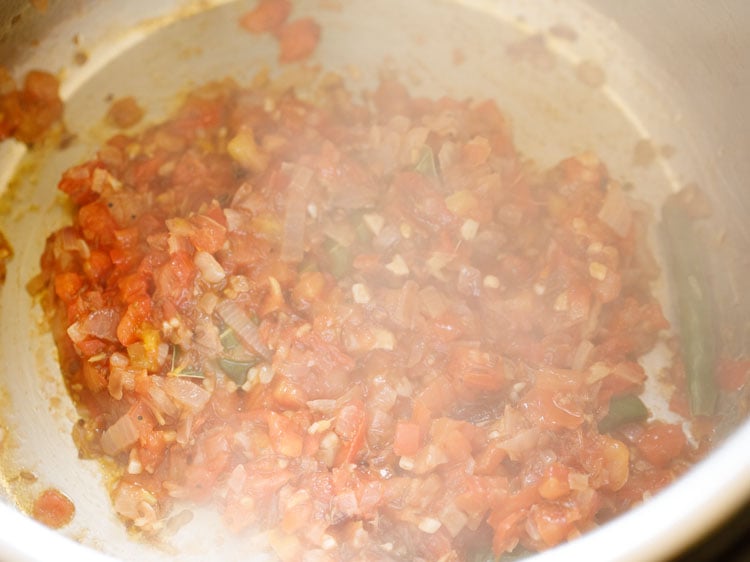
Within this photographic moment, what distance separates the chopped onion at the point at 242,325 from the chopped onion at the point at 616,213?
1.54 metres

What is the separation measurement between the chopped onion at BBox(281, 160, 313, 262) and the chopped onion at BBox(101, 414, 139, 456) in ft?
2.86

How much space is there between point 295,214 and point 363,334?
0.60 metres

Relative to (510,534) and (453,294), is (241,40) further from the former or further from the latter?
(510,534)

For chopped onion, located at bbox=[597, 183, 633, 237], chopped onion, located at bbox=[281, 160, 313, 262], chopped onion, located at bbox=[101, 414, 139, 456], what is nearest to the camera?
chopped onion, located at bbox=[101, 414, 139, 456]

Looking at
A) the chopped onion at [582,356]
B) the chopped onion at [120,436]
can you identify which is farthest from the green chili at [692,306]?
the chopped onion at [120,436]

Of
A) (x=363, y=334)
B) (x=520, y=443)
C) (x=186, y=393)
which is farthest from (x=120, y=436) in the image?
(x=520, y=443)

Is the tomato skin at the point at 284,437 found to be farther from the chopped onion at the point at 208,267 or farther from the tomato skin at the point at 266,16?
the tomato skin at the point at 266,16

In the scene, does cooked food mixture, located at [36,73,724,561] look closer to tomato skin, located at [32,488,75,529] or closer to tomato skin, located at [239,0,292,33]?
tomato skin, located at [32,488,75,529]

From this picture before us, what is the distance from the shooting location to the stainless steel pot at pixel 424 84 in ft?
9.35

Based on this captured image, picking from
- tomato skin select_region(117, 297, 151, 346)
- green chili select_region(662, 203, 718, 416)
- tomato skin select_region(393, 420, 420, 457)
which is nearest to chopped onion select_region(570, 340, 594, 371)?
green chili select_region(662, 203, 718, 416)

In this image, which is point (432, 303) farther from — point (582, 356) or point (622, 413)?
point (622, 413)

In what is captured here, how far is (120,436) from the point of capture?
2689mm

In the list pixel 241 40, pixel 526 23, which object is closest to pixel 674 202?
pixel 526 23

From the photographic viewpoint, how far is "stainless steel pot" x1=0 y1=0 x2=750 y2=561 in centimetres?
285
